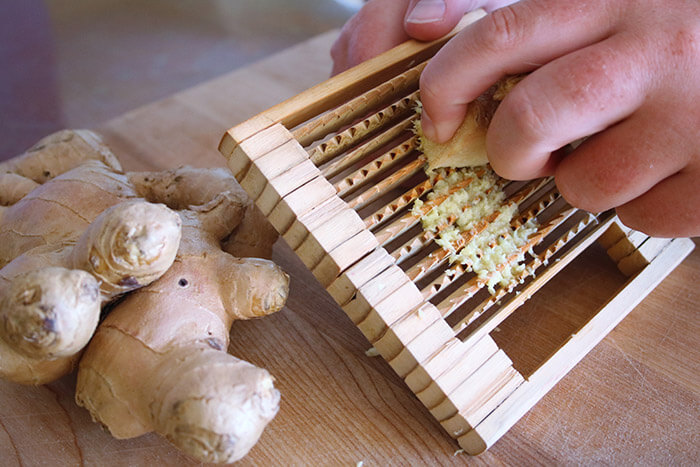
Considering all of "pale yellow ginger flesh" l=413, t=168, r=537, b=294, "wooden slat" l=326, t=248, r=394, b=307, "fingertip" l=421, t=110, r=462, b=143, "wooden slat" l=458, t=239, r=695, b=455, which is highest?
"fingertip" l=421, t=110, r=462, b=143

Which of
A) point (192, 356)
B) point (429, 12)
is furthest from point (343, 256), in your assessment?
point (429, 12)

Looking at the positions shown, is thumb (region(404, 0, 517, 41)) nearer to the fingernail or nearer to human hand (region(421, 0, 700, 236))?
the fingernail

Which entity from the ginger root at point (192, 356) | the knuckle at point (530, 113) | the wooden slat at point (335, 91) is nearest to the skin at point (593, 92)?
the knuckle at point (530, 113)

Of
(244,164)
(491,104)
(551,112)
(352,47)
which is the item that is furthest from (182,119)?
(551,112)

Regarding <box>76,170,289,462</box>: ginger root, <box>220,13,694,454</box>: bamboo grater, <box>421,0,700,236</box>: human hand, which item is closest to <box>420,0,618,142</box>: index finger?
<box>421,0,700,236</box>: human hand

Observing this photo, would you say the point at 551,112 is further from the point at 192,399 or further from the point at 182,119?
the point at 182,119

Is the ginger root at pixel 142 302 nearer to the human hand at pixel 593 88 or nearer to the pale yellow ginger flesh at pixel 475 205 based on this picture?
the pale yellow ginger flesh at pixel 475 205

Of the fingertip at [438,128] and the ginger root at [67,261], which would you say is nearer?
the ginger root at [67,261]
